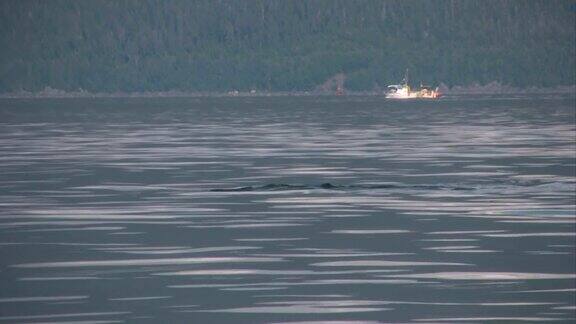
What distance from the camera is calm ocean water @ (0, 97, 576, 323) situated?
24469mm

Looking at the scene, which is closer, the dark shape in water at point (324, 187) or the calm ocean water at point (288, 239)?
the calm ocean water at point (288, 239)

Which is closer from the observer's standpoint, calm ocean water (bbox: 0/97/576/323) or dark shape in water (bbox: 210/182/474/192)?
calm ocean water (bbox: 0/97/576/323)

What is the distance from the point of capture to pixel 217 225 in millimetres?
36562

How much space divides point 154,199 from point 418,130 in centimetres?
6375

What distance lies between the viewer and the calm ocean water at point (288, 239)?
80.3 ft

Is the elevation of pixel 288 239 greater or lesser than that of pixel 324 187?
greater

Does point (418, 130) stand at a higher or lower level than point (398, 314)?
lower

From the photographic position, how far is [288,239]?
110ft

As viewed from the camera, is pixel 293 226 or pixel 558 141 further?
pixel 558 141

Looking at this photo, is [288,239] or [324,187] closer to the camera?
[288,239]

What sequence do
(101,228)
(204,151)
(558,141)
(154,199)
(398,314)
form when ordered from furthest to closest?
(558,141)
(204,151)
(154,199)
(101,228)
(398,314)

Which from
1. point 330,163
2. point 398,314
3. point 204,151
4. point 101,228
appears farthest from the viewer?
point 204,151

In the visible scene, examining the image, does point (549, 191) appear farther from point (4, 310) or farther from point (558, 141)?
point (558, 141)

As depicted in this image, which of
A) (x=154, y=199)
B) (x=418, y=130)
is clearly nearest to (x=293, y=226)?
(x=154, y=199)
